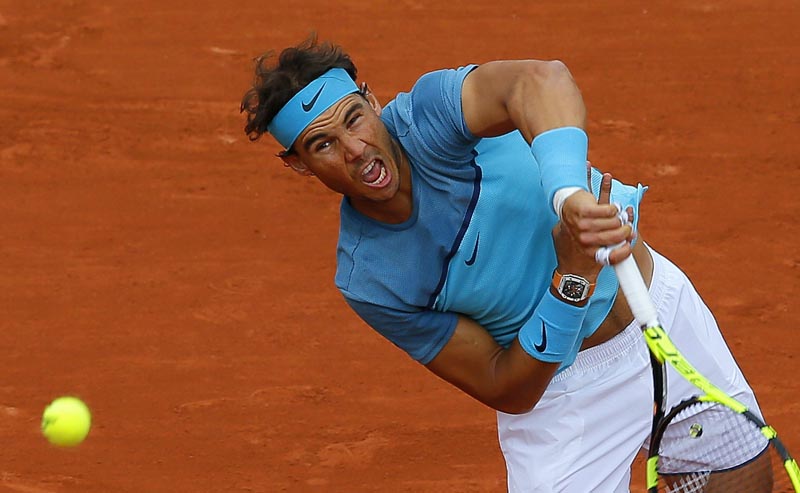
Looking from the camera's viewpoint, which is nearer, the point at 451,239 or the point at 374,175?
the point at 374,175

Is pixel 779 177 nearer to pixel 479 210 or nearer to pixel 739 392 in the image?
pixel 739 392

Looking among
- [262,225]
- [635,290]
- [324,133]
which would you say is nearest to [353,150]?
[324,133]

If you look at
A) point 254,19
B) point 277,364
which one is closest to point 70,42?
point 254,19

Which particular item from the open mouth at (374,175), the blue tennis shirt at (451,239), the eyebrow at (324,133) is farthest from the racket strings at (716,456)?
the eyebrow at (324,133)

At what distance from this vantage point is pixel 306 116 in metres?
3.80

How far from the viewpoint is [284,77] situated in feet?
12.7

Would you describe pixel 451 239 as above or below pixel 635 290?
below

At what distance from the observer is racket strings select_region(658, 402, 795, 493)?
161 inches

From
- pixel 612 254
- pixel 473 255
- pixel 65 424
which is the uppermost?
pixel 612 254

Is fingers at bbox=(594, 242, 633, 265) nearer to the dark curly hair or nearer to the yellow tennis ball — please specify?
the dark curly hair

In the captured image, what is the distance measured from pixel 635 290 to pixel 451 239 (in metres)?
0.67

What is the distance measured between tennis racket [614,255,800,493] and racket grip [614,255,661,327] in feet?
0.79

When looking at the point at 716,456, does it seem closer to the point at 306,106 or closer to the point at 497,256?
the point at 497,256

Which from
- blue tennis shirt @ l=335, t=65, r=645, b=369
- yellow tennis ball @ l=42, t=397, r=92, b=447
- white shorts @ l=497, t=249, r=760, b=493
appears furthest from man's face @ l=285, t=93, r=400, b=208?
yellow tennis ball @ l=42, t=397, r=92, b=447
